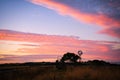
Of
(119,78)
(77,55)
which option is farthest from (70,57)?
(119,78)

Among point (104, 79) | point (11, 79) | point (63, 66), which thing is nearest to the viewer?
point (104, 79)

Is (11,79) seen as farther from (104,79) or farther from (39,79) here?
(104,79)

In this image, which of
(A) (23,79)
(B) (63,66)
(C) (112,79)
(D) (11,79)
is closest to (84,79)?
(C) (112,79)

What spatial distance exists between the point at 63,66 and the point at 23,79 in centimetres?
1032

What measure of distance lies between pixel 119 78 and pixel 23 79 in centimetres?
662

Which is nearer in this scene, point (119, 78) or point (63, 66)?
point (119, 78)

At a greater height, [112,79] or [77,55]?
[77,55]

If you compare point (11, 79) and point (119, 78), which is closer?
point (119, 78)

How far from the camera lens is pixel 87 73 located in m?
18.0

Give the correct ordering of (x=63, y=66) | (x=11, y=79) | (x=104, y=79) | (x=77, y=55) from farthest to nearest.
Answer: (x=77, y=55) < (x=63, y=66) < (x=11, y=79) < (x=104, y=79)

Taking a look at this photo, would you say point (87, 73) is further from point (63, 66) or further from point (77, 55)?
point (77, 55)

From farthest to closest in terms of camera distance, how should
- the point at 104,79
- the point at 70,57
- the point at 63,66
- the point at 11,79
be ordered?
the point at 70,57 < the point at 63,66 < the point at 11,79 < the point at 104,79

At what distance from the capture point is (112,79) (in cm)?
1523

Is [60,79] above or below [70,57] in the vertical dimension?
below
